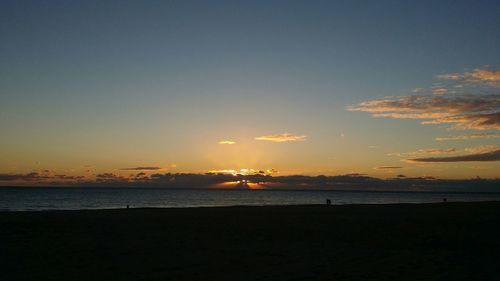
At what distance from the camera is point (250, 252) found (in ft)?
43.5

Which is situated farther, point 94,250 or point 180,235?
point 180,235

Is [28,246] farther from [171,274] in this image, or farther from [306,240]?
[306,240]

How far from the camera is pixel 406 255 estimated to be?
41.7 feet

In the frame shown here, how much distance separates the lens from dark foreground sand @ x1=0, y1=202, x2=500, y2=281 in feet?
33.0

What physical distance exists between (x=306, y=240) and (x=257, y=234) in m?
2.39

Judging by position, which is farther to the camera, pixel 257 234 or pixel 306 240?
pixel 257 234

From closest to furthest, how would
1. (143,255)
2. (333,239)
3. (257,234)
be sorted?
(143,255) < (333,239) < (257,234)

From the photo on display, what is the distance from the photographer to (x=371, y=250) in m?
13.7

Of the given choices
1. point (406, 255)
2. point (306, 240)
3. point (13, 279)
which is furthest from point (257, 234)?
point (13, 279)

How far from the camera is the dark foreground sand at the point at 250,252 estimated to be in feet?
33.0

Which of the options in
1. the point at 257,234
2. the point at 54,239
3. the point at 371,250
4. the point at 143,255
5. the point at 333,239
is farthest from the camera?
the point at 257,234

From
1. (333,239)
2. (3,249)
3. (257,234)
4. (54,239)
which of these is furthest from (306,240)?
(3,249)

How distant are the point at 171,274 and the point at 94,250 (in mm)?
4350

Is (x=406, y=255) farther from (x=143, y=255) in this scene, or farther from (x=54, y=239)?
(x=54, y=239)
